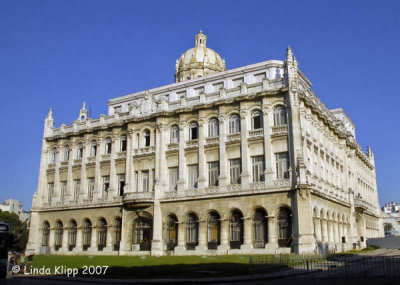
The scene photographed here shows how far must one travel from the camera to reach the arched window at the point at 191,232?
4188 cm

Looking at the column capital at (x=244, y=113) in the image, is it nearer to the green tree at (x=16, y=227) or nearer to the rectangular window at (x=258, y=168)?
the rectangular window at (x=258, y=168)

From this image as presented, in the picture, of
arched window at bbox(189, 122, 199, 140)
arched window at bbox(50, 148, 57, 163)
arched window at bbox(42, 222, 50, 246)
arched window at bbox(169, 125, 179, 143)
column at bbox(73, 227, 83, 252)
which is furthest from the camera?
arched window at bbox(50, 148, 57, 163)

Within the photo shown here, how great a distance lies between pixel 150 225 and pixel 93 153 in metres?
13.0

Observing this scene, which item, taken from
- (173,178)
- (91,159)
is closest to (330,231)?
(173,178)

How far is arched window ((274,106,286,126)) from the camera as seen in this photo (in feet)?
132

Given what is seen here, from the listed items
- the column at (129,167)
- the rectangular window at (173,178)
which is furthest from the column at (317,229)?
the column at (129,167)

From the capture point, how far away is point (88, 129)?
170ft

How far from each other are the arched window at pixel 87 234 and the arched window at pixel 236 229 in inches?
707

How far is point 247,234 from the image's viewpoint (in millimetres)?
38688

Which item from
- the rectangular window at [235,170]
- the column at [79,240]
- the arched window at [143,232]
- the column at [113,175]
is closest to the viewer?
the rectangular window at [235,170]

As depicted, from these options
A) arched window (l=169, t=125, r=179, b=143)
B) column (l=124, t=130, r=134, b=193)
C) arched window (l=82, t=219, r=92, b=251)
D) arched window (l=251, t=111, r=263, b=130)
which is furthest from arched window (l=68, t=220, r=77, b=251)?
arched window (l=251, t=111, r=263, b=130)

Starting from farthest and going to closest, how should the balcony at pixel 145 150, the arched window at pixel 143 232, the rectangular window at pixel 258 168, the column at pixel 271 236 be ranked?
1. the balcony at pixel 145 150
2. the arched window at pixel 143 232
3. the rectangular window at pixel 258 168
4. the column at pixel 271 236

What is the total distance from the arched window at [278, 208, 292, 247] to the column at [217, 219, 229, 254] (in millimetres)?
4925

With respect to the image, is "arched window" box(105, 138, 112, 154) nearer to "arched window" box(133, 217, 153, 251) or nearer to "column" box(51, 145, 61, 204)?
"column" box(51, 145, 61, 204)
